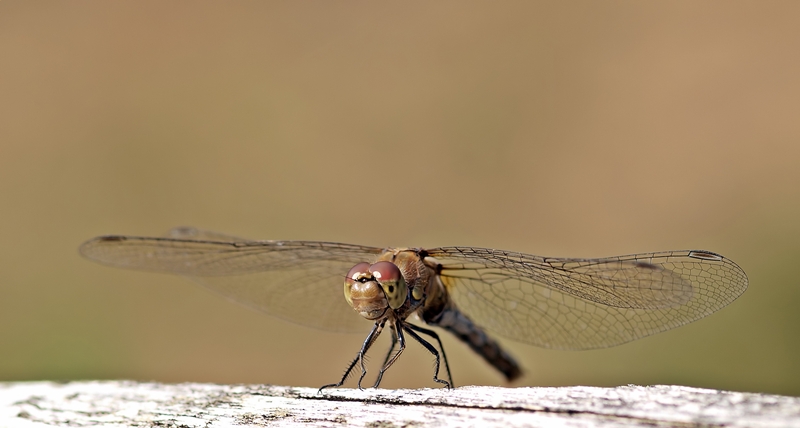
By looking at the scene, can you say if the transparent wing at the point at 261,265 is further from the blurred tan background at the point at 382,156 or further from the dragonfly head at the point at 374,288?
the blurred tan background at the point at 382,156

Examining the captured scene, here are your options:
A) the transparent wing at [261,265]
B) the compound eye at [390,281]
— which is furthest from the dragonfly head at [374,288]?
the transparent wing at [261,265]

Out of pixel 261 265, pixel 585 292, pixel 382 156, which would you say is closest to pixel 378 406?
pixel 585 292

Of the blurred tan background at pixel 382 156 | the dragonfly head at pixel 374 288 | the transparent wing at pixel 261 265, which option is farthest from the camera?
the blurred tan background at pixel 382 156

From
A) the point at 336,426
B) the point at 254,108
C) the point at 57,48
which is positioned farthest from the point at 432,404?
the point at 57,48

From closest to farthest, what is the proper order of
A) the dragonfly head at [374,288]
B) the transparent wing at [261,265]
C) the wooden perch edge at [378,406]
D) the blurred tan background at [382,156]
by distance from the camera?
the wooden perch edge at [378,406] < the dragonfly head at [374,288] < the transparent wing at [261,265] < the blurred tan background at [382,156]

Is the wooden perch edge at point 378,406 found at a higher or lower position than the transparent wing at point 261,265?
lower

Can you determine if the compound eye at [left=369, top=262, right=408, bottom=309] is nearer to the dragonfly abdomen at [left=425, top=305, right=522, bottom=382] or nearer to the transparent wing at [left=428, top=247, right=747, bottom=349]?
the transparent wing at [left=428, top=247, right=747, bottom=349]

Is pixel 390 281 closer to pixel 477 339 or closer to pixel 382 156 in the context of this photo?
pixel 477 339
